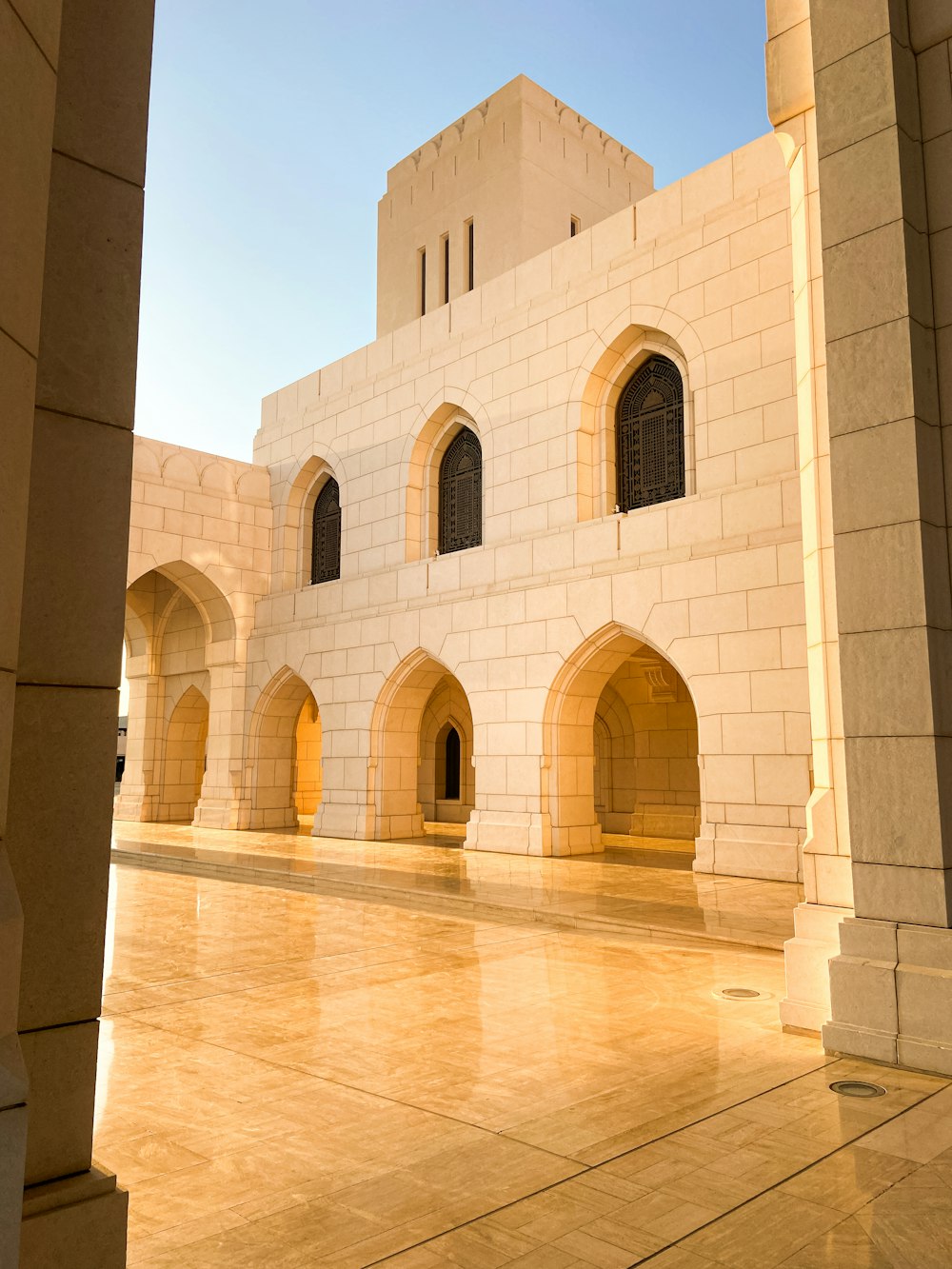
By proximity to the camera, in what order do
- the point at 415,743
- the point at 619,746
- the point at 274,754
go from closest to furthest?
the point at 415,743
the point at 619,746
the point at 274,754

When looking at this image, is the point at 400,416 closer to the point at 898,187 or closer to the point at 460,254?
the point at 460,254

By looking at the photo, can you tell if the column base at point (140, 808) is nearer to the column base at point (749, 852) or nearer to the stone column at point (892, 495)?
the column base at point (749, 852)

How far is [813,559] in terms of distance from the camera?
5.16m

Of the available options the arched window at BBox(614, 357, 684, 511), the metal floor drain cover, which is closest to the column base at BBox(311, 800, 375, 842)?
the arched window at BBox(614, 357, 684, 511)


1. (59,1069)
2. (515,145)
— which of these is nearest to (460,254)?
(515,145)

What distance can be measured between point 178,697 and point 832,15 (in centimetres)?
1885

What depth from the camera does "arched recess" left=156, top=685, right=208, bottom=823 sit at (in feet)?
69.7

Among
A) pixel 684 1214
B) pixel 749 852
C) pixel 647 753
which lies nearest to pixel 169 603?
pixel 647 753

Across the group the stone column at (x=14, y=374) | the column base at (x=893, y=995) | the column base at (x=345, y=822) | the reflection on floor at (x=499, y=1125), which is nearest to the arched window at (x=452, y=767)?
the column base at (x=345, y=822)

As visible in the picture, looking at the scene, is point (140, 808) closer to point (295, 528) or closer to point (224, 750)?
point (224, 750)

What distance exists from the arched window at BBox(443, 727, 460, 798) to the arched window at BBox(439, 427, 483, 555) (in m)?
5.42

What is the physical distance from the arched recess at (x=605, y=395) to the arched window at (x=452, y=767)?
8.19 meters

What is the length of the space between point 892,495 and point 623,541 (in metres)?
8.28

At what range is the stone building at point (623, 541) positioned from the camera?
4.43 meters
